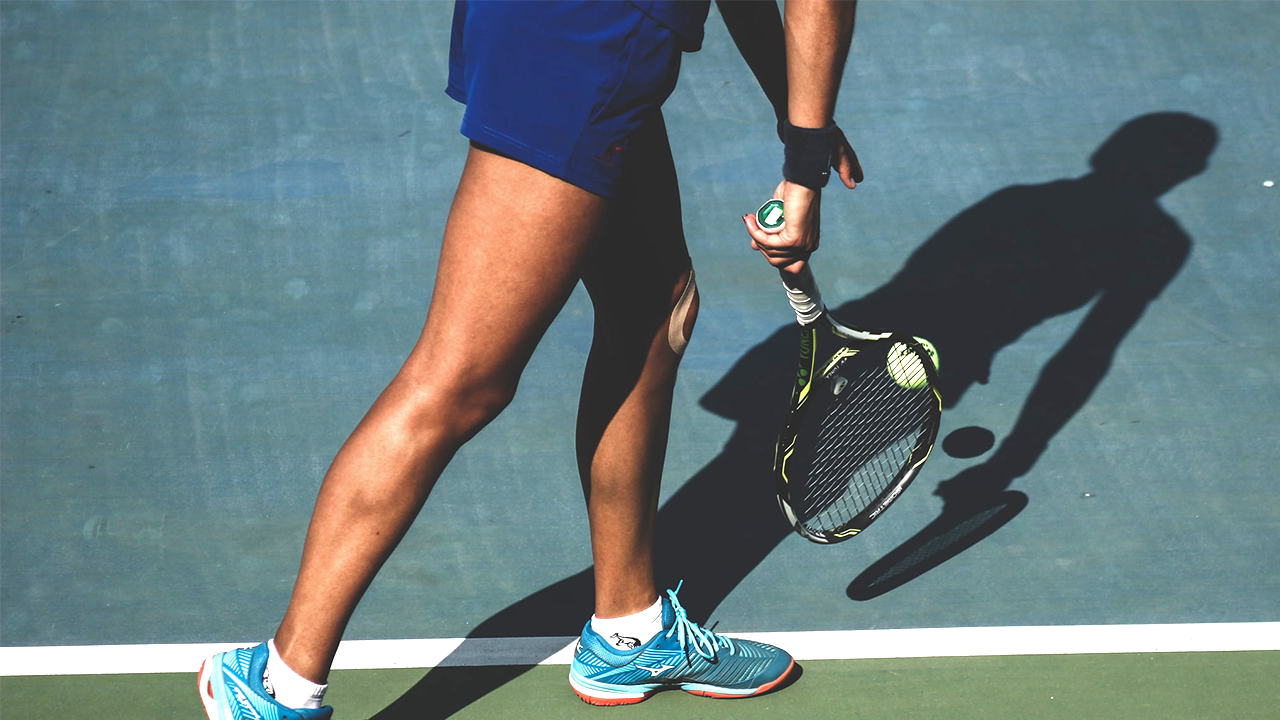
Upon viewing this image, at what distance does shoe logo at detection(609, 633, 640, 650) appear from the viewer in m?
2.71

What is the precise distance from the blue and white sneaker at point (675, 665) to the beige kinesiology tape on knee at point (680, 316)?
0.60 meters

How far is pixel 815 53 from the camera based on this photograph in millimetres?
2150

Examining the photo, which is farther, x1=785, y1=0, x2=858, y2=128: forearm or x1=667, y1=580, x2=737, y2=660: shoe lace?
x1=667, y1=580, x2=737, y2=660: shoe lace

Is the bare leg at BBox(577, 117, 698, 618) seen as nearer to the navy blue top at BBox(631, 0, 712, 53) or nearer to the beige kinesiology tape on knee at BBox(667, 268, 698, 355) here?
the beige kinesiology tape on knee at BBox(667, 268, 698, 355)

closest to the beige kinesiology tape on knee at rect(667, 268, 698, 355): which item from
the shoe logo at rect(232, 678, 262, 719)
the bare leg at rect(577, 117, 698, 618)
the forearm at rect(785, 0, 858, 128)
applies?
the bare leg at rect(577, 117, 698, 618)

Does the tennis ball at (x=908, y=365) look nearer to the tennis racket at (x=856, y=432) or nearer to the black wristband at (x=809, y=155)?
the tennis racket at (x=856, y=432)

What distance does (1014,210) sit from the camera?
175 inches

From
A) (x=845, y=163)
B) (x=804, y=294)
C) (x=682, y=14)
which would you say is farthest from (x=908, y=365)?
(x=682, y=14)

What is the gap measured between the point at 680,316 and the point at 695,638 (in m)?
0.72

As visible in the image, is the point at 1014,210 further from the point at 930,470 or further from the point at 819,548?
the point at 819,548

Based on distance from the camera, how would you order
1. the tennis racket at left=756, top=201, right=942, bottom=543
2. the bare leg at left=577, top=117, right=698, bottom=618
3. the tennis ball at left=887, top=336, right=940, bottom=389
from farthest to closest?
the tennis ball at left=887, top=336, right=940, bottom=389 → the tennis racket at left=756, top=201, right=942, bottom=543 → the bare leg at left=577, top=117, right=698, bottom=618

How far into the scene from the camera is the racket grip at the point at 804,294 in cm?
255

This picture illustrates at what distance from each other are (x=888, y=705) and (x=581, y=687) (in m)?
0.68

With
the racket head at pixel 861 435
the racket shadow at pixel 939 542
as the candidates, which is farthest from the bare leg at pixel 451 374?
the racket shadow at pixel 939 542
